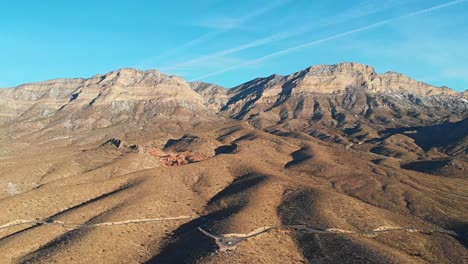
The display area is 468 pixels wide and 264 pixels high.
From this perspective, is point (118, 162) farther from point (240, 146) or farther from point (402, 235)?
point (402, 235)

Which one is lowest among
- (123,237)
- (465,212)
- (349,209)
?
(465,212)

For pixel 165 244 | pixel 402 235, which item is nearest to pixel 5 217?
pixel 165 244

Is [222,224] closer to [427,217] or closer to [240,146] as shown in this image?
[427,217]

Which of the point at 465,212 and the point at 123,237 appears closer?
the point at 123,237

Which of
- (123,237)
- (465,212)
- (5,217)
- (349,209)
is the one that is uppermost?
(5,217)

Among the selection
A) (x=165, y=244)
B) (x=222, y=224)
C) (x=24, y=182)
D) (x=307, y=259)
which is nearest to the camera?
(x=307, y=259)

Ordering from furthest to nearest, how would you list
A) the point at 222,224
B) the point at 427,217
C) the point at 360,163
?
the point at 360,163 < the point at 427,217 < the point at 222,224

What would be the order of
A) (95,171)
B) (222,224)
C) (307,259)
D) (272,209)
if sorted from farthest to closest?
(95,171), (272,209), (222,224), (307,259)

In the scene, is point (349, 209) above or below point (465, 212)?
above

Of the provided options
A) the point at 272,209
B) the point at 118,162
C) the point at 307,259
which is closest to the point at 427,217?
the point at 272,209
